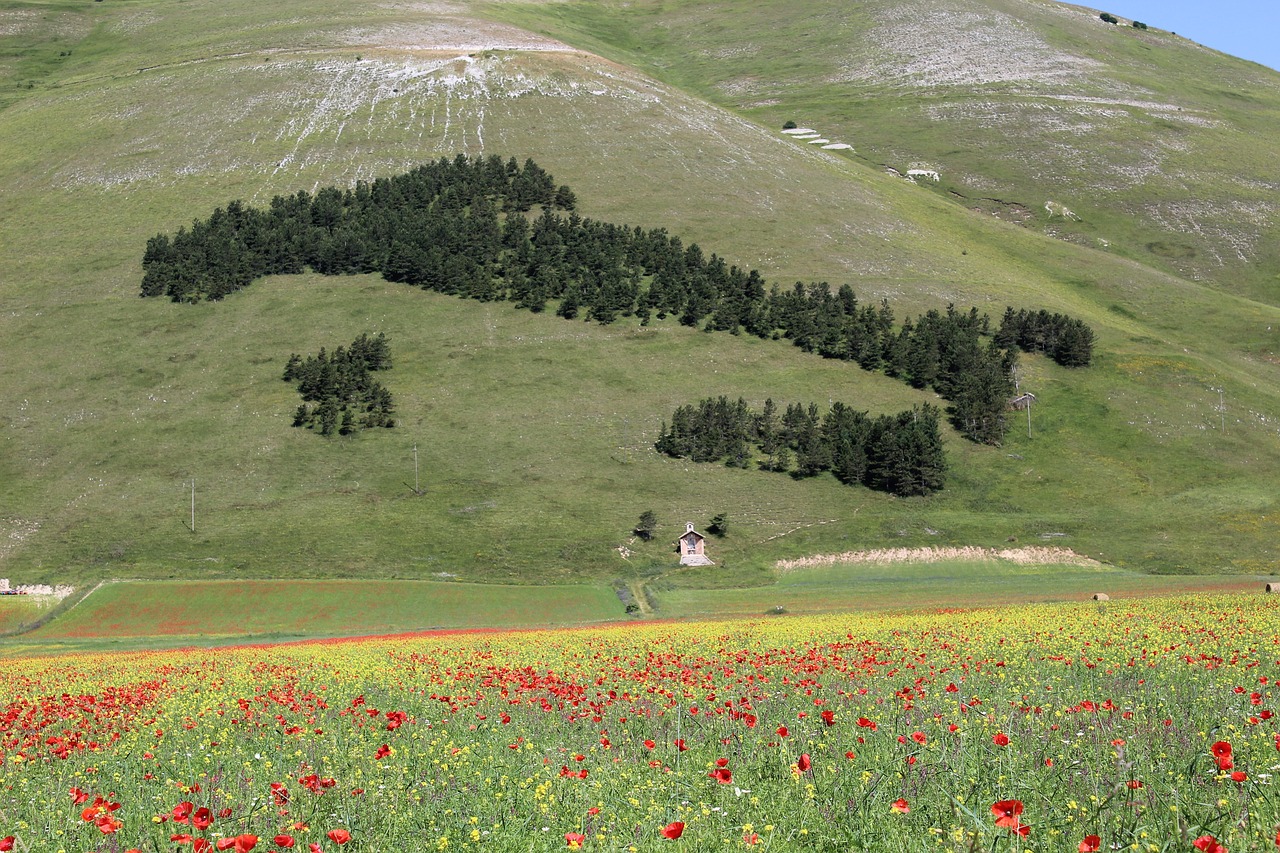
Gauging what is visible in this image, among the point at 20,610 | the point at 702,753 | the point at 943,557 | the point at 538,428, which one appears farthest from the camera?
the point at 538,428

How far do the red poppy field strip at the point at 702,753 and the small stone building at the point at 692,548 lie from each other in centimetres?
7645

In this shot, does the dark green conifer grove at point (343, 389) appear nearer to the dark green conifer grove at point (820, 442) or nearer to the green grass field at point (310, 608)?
the dark green conifer grove at point (820, 442)

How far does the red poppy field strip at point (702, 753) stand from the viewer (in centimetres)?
945

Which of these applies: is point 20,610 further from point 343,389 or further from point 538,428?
point 538,428

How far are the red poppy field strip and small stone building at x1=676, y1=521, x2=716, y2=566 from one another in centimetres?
7645

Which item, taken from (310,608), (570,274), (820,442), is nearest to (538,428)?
(820,442)

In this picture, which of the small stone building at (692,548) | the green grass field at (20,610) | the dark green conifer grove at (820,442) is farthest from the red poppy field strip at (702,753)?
the dark green conifer grove at (820,442)

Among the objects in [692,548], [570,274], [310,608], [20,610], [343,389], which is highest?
[570,274]

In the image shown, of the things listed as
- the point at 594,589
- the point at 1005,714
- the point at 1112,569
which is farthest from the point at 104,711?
the point at 1112,569

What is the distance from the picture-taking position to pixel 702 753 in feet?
44.6

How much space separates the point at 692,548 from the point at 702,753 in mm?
89894

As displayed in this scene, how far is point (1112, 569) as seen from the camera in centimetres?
9431

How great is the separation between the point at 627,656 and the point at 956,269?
6769 inches

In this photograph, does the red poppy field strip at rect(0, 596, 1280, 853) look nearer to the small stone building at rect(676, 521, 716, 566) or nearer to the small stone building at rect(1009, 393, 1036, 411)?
the small stone building at rect(676, 521, 716, 566)
